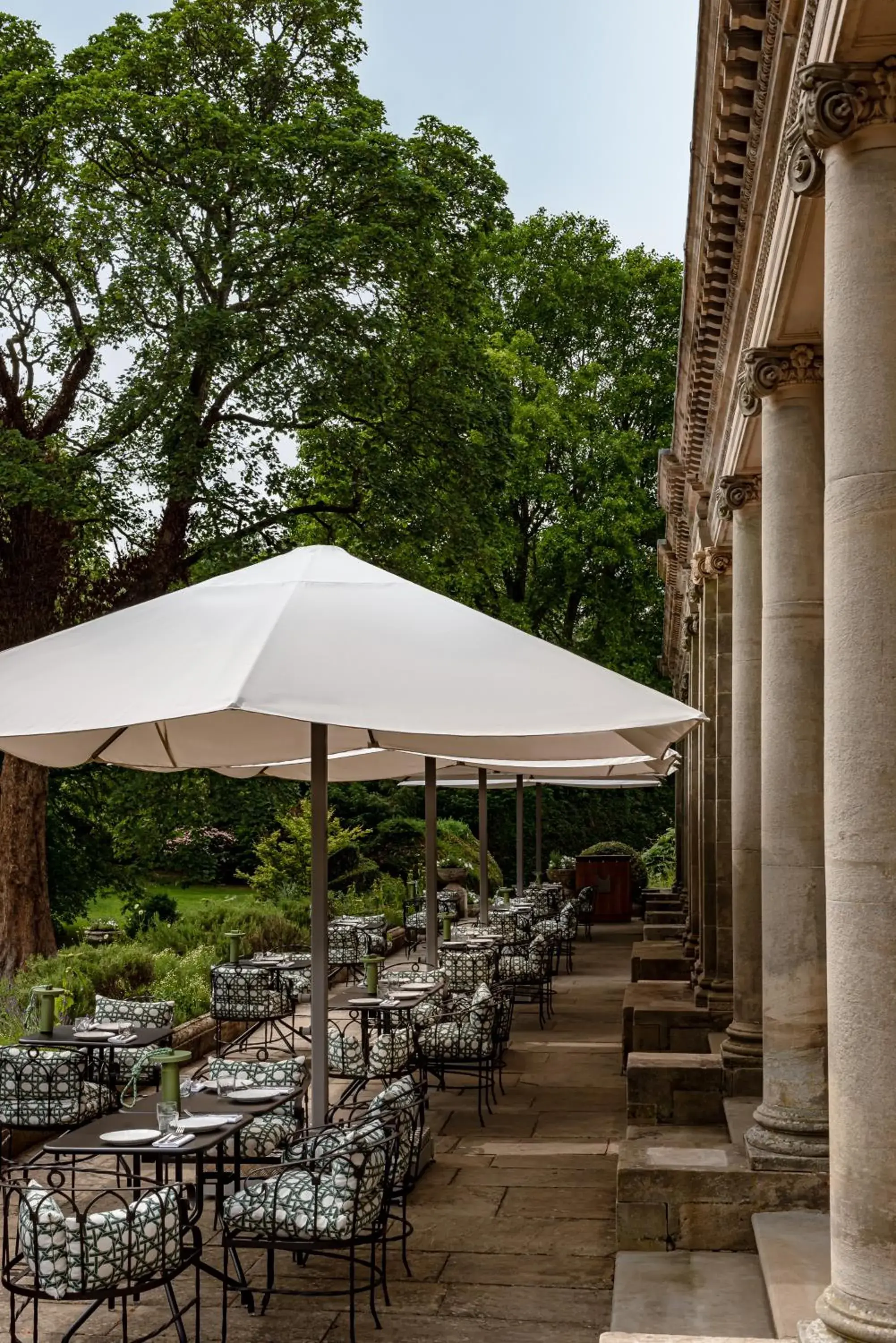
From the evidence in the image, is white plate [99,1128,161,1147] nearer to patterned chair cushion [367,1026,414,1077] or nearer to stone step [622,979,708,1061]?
patterned chair cushion [367,1026,414,1077]

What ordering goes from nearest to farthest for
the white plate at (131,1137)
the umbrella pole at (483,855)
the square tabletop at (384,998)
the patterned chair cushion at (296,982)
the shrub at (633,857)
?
the white plate at (131,1137)
the square tabletop at (384,998)
the patterned chair cushion at (296,982)
the umbrella pole at (483,855)
the shrub at (633,857)

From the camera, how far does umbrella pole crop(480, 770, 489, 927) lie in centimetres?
1814

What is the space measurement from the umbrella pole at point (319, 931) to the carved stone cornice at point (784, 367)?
119 inches

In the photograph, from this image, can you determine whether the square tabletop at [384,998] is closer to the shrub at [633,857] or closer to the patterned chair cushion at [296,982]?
the patterned chair cushion at [296,982]

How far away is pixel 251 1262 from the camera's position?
7.23m

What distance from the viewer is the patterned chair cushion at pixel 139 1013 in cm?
1085

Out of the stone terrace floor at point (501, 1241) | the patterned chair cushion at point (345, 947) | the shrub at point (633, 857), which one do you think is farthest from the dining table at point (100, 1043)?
the shrub at point (633, 857)

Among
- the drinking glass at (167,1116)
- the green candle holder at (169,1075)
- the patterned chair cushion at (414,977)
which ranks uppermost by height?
the green candle holder at (169,1075)

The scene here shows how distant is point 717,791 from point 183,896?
28765 mm

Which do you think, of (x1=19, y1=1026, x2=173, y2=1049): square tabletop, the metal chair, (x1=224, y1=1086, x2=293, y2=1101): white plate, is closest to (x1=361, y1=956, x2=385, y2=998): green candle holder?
(x1=19, y1=1026, x2=173, y2=1049): square tabletop

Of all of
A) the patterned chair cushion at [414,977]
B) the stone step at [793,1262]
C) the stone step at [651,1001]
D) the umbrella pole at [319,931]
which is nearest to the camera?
the stone step at [793,1262]

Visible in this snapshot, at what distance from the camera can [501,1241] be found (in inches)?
299

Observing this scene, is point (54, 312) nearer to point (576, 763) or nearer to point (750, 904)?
point (576, 763)

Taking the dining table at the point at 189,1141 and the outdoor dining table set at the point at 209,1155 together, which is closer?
the outdoor dining table set at the point at 209,1155
